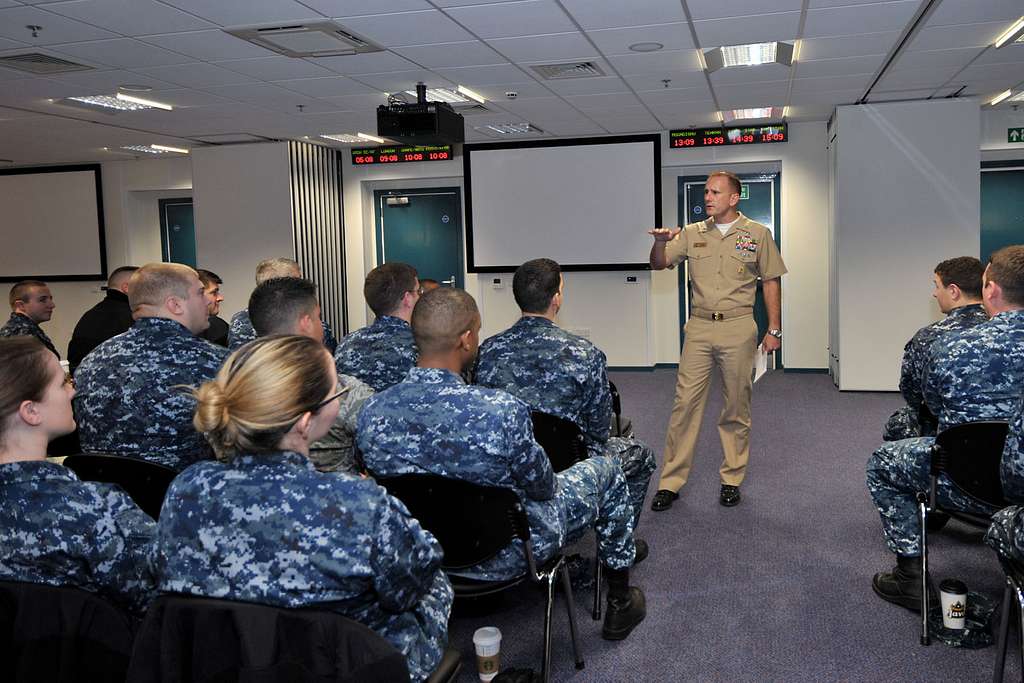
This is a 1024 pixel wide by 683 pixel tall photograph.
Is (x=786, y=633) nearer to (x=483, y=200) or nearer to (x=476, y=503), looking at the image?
(x=476, y=503)

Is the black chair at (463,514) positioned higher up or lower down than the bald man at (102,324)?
lower down

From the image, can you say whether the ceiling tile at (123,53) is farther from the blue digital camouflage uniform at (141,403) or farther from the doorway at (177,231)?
the doorway at (177,231)

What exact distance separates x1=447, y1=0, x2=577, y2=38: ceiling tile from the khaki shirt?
1.38 m

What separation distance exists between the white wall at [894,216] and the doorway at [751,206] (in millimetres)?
1396

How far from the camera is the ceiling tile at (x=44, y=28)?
14.1 feet

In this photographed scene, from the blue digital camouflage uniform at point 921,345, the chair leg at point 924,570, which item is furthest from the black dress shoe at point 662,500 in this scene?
the chair leg at point 924,570

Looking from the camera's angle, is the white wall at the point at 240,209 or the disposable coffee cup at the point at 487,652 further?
the white wall at the point at 240,209

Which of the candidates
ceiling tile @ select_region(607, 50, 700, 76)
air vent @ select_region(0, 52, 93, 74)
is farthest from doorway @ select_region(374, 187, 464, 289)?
air vent @ select_region(0, 52, 93, 74)

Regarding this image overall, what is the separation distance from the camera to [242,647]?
4.49ft

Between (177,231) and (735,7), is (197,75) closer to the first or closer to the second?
(735,7)

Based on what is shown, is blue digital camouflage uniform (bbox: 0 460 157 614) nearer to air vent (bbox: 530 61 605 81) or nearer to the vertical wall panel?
air vent (bbox: 530 61 605 81)

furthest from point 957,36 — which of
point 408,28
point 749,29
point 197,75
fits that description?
point 197,75

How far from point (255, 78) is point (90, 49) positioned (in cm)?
119

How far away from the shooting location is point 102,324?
5.06 metres
